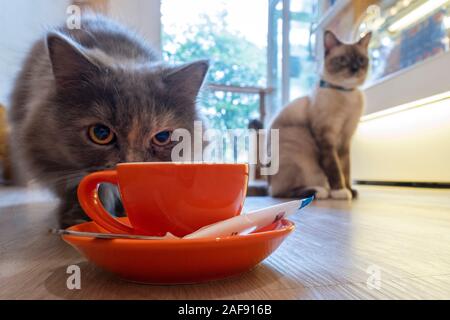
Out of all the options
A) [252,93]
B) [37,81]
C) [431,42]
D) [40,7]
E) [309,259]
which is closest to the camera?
[309,259]

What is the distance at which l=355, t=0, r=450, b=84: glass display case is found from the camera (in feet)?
6.58

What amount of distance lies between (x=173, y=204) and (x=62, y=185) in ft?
1.71

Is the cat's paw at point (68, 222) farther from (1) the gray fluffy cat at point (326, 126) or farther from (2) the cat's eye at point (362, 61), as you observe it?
(2) the cat's eye at point (362, 61)

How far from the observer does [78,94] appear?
74cm

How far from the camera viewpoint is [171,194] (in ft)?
1.28

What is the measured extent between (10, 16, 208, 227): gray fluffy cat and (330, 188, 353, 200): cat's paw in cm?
91

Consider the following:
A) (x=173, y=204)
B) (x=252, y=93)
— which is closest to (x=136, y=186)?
(x=173, y=204)

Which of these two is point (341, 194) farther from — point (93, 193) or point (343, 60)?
point (93, 193)

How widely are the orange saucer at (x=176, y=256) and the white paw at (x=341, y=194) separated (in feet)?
4.14

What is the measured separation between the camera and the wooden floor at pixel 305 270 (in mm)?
326

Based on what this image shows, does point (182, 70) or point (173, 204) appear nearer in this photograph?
point (173, 204)

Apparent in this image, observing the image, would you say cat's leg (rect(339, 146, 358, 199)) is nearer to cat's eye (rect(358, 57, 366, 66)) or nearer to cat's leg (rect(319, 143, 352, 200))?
cat's leg (rect(319, 143, 352, 200))
